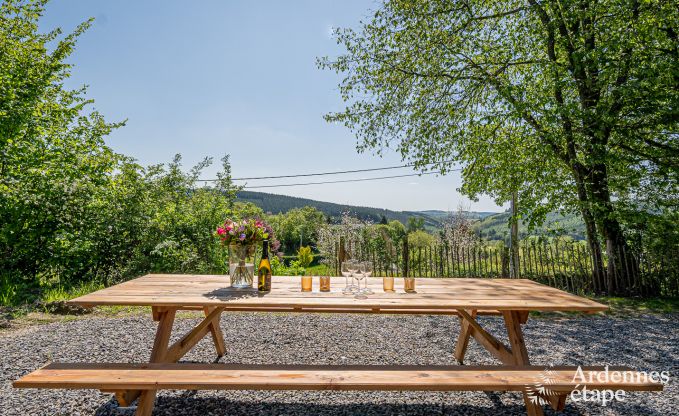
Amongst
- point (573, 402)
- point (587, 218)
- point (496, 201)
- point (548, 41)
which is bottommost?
point (573, 402)

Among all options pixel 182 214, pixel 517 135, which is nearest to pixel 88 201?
pixel 182 214

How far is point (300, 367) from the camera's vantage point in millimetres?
2037

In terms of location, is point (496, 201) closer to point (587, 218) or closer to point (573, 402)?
point (587, 218)

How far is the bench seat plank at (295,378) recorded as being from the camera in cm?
178

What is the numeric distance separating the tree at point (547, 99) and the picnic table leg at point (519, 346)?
5.31 metres

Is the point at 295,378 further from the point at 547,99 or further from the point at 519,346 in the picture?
the point at 547,99

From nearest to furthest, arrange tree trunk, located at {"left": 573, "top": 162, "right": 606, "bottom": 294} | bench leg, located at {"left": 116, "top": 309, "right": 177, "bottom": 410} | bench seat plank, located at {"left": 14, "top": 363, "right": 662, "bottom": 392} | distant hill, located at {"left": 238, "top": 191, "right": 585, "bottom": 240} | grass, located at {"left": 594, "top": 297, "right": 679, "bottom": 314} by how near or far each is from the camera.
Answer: bench seat plank, located at {"left": 14, "top": 363, "right": 662, "bottom": 392} → bench leg, located at {"left": 116, "top": 309, "right": 177, "bottom": 410} → grass, located at {"left": 594, "top": 297, "right": 679, "bottom": 314} → tree trunk, located at {"left": 573, "top": 162, "right": 606, "bottom": 294} → distant hill, located at {"left": 238, "top": 191, "right": 585, "bottom": 240}

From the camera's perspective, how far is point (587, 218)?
7703mm

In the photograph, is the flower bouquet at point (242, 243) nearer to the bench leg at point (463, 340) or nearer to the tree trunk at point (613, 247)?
the bench leg at point (463, 340)

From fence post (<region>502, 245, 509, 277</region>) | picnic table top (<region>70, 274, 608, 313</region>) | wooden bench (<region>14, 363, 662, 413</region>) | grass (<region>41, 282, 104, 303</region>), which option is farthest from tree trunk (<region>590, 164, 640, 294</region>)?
grass (<region>41, 282, 104, 303</region>)

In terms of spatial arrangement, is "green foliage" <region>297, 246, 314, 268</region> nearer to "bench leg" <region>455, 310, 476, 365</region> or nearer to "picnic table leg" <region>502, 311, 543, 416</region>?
"bench leg" <region>455, 310, 476, 365</region>

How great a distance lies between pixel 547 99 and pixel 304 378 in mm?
7174

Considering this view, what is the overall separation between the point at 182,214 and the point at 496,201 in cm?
855

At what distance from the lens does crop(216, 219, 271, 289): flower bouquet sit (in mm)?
2480
